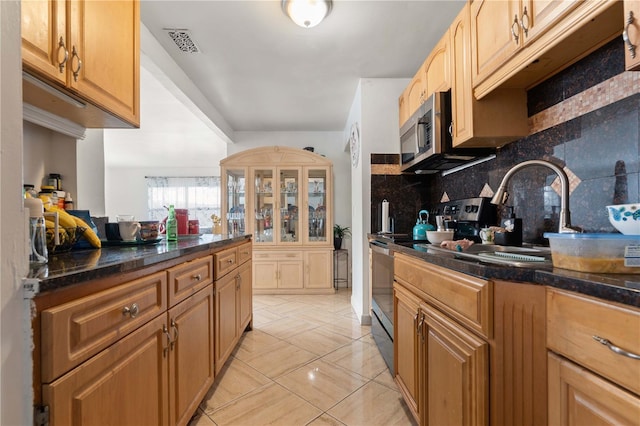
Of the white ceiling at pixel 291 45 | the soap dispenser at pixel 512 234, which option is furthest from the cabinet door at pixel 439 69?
the soap dispenser at pixel 512 234

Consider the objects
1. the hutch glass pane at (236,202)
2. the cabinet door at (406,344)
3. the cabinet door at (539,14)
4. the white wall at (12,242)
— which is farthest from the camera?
the hutch glass pane at (236,202)

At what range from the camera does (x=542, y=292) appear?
2.51 feet

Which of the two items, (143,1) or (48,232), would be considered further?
(143,1)

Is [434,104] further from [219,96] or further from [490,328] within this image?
[219,96]

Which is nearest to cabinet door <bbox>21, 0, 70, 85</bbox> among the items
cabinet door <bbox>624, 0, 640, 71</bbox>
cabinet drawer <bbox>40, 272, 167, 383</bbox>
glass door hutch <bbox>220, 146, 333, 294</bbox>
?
cabinet drawer <bbox>40, 272, 167, 383</bbox>

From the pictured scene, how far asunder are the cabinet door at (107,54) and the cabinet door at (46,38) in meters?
0.03

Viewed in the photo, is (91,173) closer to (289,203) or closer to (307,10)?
(307,10)

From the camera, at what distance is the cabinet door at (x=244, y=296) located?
88.4 inches

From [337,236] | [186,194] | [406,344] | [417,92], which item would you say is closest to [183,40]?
[417,92]

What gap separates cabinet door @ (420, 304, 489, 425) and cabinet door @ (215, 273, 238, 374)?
113 centimetres

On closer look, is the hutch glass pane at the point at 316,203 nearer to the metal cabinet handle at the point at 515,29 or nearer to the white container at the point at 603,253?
the metal cabinet handle at the point at 515,29

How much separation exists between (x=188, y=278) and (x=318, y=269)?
275cm

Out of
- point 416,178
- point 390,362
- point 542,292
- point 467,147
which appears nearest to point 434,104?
point 467,147

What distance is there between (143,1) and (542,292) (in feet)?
8.24
